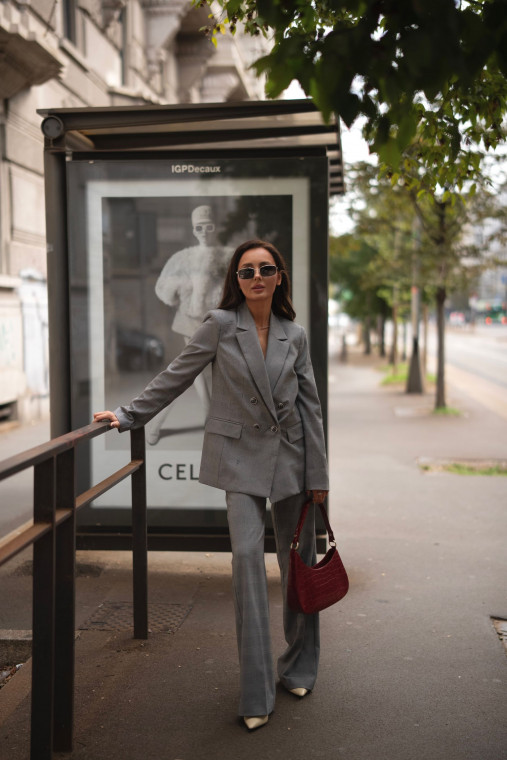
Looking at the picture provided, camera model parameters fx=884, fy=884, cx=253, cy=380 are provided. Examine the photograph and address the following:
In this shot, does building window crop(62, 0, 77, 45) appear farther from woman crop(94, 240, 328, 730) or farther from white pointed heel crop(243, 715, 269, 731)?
white pointed heel crop(243, 715, 269, 731)

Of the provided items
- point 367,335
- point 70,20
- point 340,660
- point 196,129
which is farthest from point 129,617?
point 367,335

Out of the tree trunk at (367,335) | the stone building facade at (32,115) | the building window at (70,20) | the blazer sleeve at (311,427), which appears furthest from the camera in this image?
the tree trunk at (367,335)

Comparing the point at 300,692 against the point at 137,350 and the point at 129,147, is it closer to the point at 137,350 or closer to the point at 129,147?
the point at 137,350

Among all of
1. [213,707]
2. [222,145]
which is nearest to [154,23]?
[222,145]

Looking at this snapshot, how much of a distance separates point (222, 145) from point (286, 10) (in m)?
2.70

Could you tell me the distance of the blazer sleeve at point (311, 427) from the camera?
3.72 metres

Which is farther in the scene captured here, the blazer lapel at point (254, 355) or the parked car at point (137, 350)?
the parked car at point (137, 350)

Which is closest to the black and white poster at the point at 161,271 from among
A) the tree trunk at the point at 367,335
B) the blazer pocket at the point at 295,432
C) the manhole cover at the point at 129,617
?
the manhole cover at the point at 129,617

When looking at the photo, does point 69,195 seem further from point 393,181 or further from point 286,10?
point 286,10

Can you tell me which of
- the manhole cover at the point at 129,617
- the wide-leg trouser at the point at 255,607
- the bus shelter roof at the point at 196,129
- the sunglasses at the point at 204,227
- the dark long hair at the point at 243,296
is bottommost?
the manhole cover at the point at 129,617

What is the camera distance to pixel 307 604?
360cm

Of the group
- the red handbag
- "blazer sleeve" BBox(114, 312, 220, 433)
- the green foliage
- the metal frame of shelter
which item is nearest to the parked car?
the metal frame of shelter

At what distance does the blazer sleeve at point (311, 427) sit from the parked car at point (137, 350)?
71.9 inches

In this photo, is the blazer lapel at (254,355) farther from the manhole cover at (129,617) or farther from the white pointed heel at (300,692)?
the manhole cover at (129,617)
